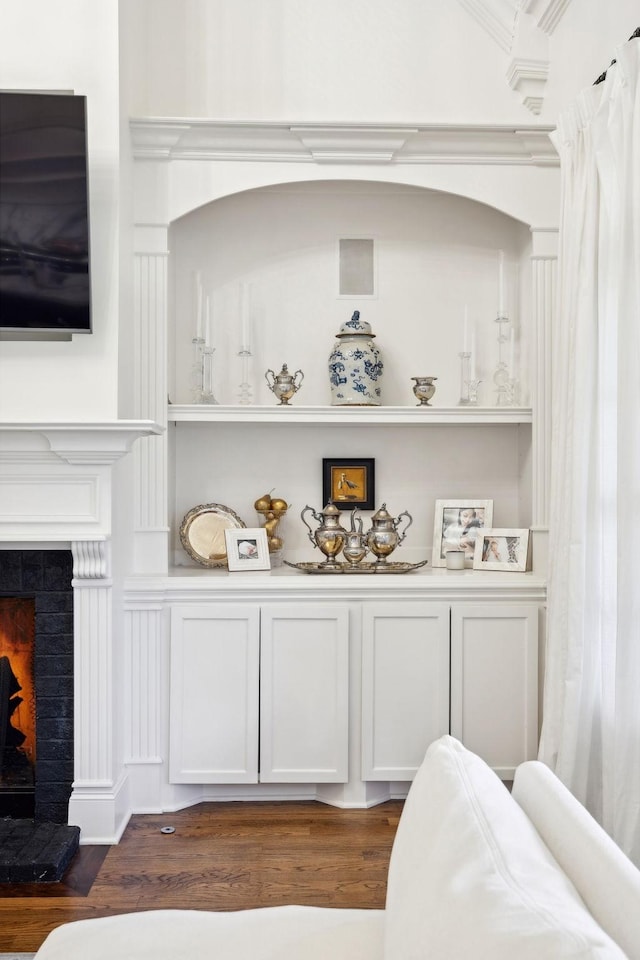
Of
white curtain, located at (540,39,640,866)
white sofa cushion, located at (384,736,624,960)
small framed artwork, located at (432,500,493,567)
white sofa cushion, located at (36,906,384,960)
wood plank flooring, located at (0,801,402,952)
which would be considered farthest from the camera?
small framed artwork, located at (432,500,493,567)

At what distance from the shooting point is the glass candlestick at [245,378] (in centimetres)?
356

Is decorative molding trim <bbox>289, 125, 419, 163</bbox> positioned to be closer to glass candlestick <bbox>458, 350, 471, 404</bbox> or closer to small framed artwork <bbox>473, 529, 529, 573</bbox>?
glass candlestick <bbox>458, 350, 471, 404</bbox>

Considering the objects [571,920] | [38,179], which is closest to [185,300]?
[38,179]

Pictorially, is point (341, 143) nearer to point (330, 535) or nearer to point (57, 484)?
point (330, 535)

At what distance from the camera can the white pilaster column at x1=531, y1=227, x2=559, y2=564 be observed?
132 inches

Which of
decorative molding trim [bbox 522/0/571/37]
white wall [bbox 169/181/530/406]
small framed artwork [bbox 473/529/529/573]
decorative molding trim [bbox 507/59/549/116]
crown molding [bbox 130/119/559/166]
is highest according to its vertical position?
decorative molding trim [bbox 522/0/571/37]

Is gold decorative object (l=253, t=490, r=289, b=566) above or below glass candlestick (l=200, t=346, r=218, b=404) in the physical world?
below

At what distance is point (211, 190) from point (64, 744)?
212 centimetres

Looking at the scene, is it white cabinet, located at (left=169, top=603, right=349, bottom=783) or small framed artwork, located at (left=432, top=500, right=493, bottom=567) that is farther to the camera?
small framed artwork, located at (left=432, top=500, right=493, bottom=567)

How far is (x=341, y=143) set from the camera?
3297 millimetres

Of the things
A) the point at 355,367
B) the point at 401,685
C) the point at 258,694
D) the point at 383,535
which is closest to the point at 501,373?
the point at 355,367

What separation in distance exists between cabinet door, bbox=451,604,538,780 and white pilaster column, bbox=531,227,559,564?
0.42m

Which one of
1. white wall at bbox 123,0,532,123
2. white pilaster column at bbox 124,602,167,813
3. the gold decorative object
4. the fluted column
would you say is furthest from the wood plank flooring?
white wall at bbox 123,0,532,123

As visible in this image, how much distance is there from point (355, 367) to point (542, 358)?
0.74 metres
